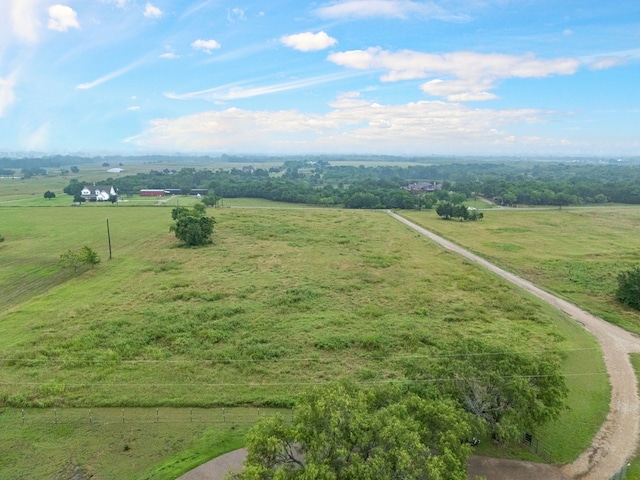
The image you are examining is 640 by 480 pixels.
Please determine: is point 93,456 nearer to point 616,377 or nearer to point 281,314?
point 281,314

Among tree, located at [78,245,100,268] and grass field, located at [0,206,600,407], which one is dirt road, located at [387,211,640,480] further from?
tree, located at [78,245,100,268]

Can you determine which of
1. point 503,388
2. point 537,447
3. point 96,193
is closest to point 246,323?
point 503,388

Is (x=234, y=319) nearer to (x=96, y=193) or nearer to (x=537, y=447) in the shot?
(x=537, y=447)

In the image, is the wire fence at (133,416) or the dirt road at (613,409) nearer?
the dirt road at (613,409)

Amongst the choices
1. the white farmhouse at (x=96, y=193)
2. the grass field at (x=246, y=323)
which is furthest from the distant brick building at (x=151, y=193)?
the grass field at (x=246, y=323)

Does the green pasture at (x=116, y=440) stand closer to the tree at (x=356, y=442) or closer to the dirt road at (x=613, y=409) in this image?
the tree at (x=356, y=442)

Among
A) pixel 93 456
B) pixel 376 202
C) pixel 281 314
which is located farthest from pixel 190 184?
pixel 93 456
